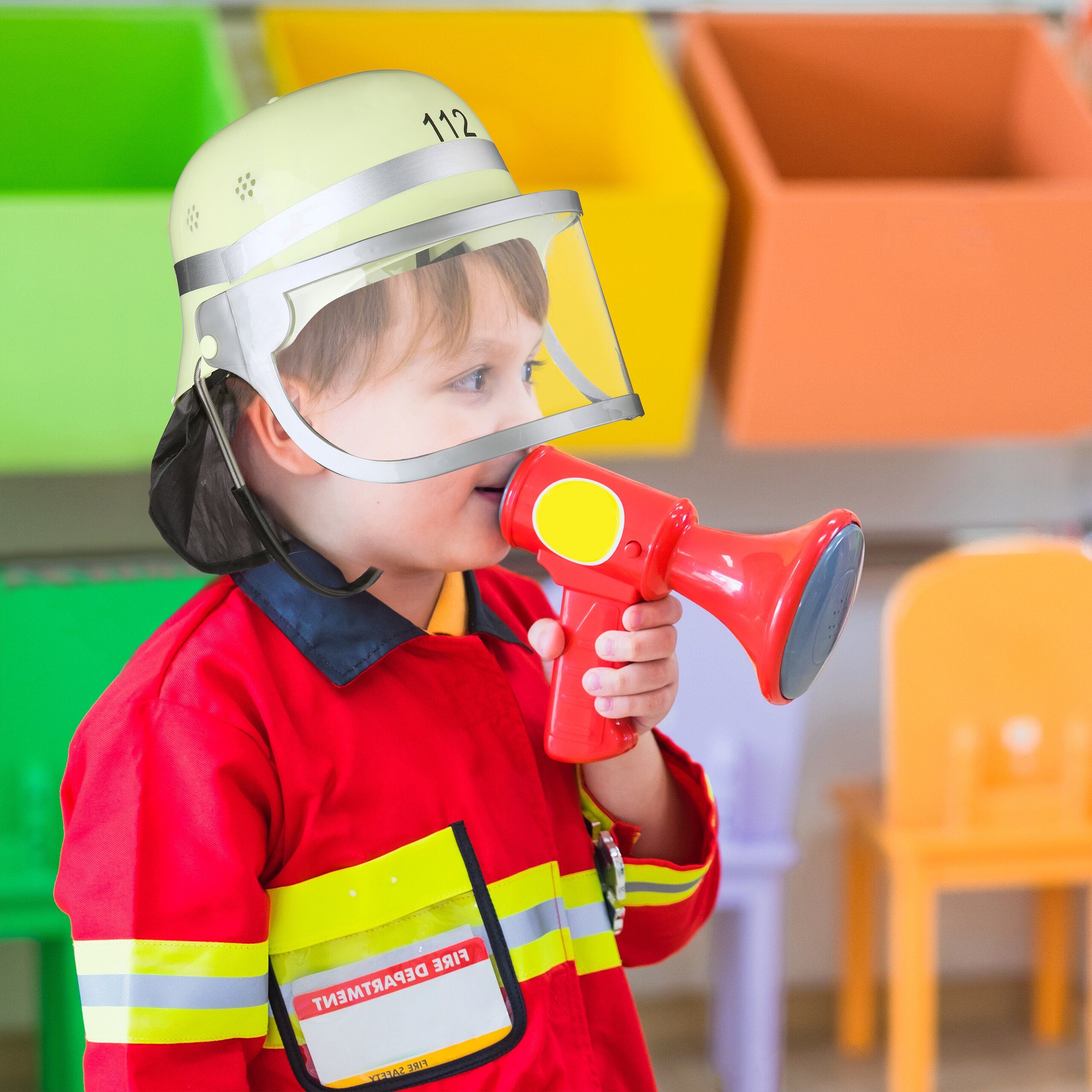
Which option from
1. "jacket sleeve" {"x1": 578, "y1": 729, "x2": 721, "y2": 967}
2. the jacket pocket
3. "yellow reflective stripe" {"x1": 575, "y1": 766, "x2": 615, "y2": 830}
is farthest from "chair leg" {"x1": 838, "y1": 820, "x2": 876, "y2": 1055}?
the jacket pocket

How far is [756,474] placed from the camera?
178cm

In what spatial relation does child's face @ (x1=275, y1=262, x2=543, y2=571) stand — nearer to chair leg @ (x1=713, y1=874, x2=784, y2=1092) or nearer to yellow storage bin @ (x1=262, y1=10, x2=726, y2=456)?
yellow storage bin @ (x1=262, y1=10, x2=726, y2=456)

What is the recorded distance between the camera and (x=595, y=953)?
27.0 inches

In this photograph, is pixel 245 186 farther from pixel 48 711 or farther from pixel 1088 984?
pixel 1088 984

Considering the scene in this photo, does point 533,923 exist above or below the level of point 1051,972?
above

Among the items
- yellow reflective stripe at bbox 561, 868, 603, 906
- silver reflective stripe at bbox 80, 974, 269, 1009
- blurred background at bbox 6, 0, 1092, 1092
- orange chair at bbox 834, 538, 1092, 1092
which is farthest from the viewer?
orange chair at bbox 834, 538, 1092, 1092

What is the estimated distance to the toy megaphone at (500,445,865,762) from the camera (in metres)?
0.58

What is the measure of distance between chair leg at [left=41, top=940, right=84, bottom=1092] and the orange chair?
1068 mm

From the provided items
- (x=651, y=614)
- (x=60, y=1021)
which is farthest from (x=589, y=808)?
(x=60, y=1021)

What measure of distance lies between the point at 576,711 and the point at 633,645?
5 cm

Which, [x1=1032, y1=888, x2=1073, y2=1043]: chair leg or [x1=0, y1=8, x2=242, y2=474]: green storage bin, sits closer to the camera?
[x1=0, y1=8, x2=242, y2=474]: green storage bin

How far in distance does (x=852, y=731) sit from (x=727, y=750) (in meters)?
0.65

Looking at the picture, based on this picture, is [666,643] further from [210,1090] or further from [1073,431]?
[1073,431]

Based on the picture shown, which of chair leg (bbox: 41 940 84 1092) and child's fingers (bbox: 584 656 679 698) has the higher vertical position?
child's fingers (bbox: 584 656 679 698)
